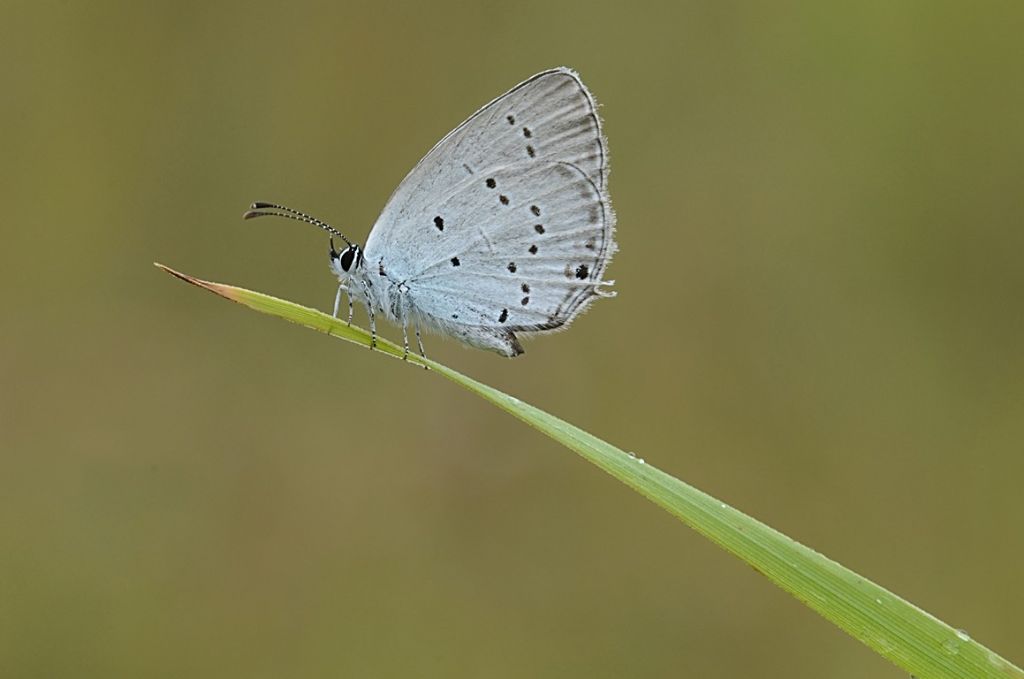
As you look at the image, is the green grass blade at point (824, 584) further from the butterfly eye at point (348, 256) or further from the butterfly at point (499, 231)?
the butterfly eye at point (348, 256)

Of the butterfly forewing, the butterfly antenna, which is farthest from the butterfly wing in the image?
the butterfly antenna

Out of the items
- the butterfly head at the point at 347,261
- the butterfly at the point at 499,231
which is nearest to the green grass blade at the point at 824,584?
the butterfly at the point at 499,231

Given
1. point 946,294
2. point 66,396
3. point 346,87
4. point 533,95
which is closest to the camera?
point 533,95

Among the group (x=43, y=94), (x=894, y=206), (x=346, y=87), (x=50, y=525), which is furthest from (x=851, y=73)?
(x=50, y=525)

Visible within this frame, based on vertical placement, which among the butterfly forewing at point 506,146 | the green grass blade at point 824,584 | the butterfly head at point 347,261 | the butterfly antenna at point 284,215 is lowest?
the green grass blade at point 824,584

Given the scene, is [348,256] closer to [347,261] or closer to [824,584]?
[347,261]

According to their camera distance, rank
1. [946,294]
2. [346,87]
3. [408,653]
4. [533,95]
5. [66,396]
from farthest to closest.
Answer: [346,87]
[946,294]
[66,396]
[408,653]
[533,95]

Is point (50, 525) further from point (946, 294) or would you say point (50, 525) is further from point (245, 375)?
point (946, 294)
